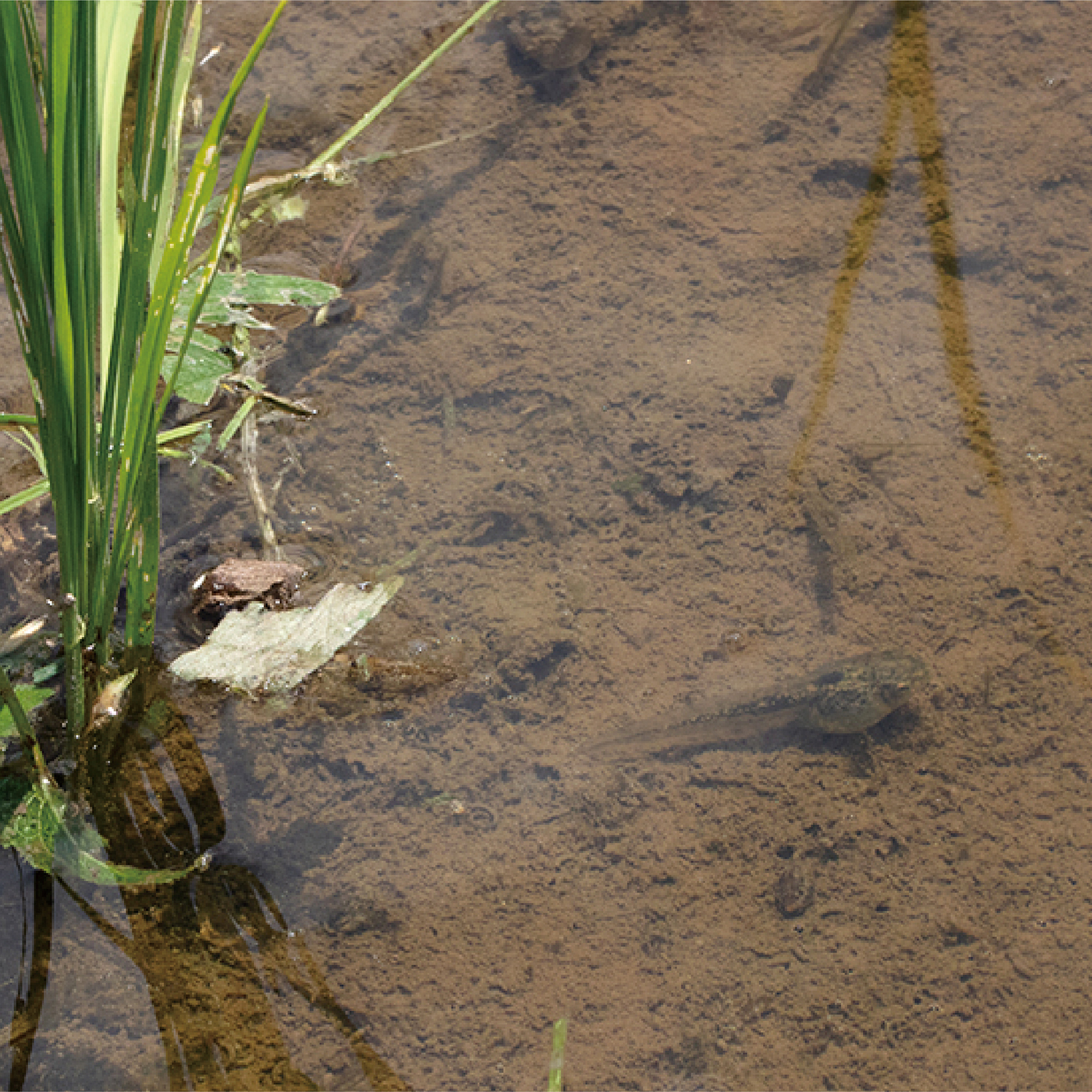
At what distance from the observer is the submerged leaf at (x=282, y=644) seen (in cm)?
176

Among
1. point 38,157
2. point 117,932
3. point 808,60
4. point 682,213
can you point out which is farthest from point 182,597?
point 808,60

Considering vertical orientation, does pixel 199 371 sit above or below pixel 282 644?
above

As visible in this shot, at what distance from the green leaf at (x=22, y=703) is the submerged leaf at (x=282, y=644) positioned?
22 centimetres

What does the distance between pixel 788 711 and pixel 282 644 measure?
3.77 ft

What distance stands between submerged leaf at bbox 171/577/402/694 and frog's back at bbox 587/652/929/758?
0.66 metres

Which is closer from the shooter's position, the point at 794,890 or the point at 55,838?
the point at 55,838

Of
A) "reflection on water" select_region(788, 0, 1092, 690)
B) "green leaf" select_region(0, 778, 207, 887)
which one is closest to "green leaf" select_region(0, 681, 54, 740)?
"green leaf" select_region(0, 778, 207, 887)

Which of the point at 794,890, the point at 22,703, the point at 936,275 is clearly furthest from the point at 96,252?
the point at 936,275

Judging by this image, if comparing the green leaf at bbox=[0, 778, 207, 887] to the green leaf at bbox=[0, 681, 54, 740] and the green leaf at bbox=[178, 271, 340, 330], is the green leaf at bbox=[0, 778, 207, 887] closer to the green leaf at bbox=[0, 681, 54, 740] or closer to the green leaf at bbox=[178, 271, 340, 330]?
the green leaf at bbox=[0, 681, 54, 740]

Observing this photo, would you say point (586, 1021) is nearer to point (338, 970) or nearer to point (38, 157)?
point (338, 970)

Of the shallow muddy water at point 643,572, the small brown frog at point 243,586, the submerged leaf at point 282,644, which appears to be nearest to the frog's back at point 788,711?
the shallow muddy water at point 643,572

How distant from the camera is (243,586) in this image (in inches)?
84.1

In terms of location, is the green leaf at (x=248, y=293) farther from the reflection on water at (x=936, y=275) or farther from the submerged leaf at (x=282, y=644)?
the reflection on water at (x=936, y=275)

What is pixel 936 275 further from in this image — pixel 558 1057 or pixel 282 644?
pixel 558 1057
